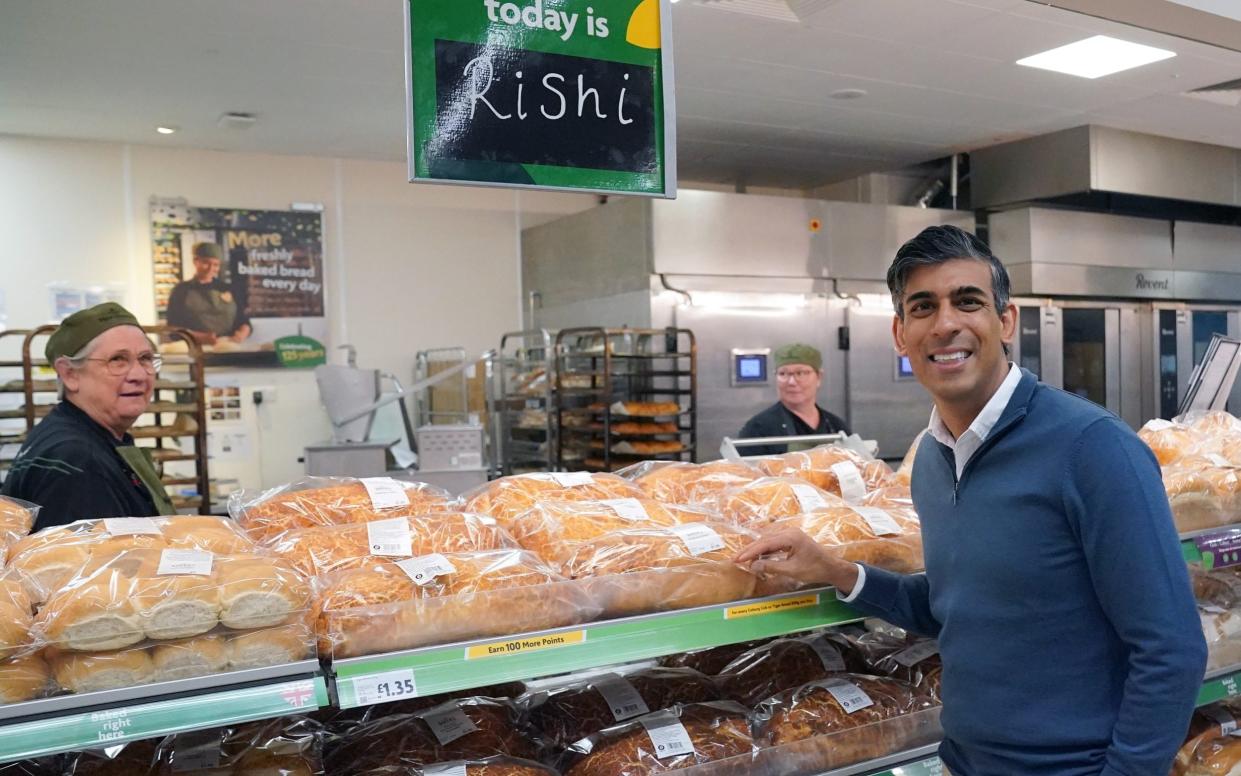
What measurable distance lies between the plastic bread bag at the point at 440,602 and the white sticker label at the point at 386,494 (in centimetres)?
32

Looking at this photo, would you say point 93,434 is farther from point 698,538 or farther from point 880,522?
point 880,522

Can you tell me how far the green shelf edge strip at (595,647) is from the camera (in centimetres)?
139

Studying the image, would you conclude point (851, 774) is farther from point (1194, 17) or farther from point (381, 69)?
point (381, 69)

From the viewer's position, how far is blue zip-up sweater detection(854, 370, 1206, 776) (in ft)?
4.63

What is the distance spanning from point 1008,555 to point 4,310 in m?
6.88

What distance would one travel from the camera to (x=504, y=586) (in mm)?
1526

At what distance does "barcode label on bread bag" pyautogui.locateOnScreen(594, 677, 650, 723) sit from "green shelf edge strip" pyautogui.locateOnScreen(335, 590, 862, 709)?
1.15 ft

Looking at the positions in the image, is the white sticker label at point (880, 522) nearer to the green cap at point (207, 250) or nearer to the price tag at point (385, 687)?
the price tag at point (385, 687)

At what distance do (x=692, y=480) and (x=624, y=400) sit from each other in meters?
4.24

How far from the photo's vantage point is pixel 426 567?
1.54 m

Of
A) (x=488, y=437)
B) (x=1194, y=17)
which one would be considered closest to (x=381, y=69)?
(x=488, y=437)

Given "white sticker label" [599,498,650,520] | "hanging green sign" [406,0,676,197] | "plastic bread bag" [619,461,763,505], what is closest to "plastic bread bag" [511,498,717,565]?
"white sticker label" [599,498,650,520]

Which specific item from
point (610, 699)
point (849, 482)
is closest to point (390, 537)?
point (610, 699)

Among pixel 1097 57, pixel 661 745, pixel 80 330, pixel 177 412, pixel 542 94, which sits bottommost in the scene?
pixel 661 745
